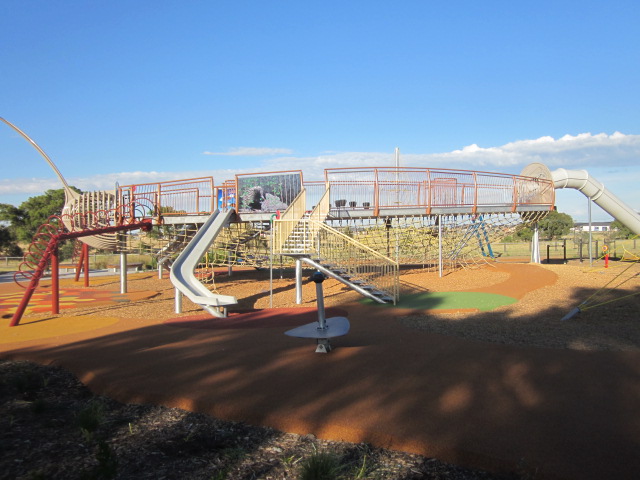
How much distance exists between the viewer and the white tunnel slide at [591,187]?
24.2 metres

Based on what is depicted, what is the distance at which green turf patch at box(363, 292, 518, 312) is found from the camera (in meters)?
15.3

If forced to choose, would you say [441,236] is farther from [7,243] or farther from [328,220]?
[7,243]

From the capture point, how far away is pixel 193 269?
46.8 ft

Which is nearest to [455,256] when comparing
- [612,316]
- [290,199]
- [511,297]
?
[511,297]

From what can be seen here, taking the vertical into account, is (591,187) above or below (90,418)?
above

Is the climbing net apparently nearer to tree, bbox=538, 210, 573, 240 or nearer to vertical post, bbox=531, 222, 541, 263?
vertical post, bbox=531, 222, 541, 263

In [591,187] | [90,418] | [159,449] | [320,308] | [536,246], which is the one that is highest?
[591,187]

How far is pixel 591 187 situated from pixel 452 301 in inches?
521

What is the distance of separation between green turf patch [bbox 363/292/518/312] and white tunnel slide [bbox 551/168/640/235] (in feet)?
34.8

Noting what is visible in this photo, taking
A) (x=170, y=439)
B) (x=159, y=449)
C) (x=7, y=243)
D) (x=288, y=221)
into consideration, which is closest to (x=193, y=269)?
(x=288, y=221)

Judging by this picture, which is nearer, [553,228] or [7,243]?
[7,243]

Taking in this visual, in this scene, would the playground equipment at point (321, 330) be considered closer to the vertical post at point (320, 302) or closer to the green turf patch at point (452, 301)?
the vertical post at point (320, 302)

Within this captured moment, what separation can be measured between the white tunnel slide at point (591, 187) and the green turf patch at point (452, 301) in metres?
10.6

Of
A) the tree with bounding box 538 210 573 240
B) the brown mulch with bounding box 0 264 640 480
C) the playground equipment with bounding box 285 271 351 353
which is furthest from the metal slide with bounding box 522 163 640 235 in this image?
the tree with bounding box 538 210 573 240
